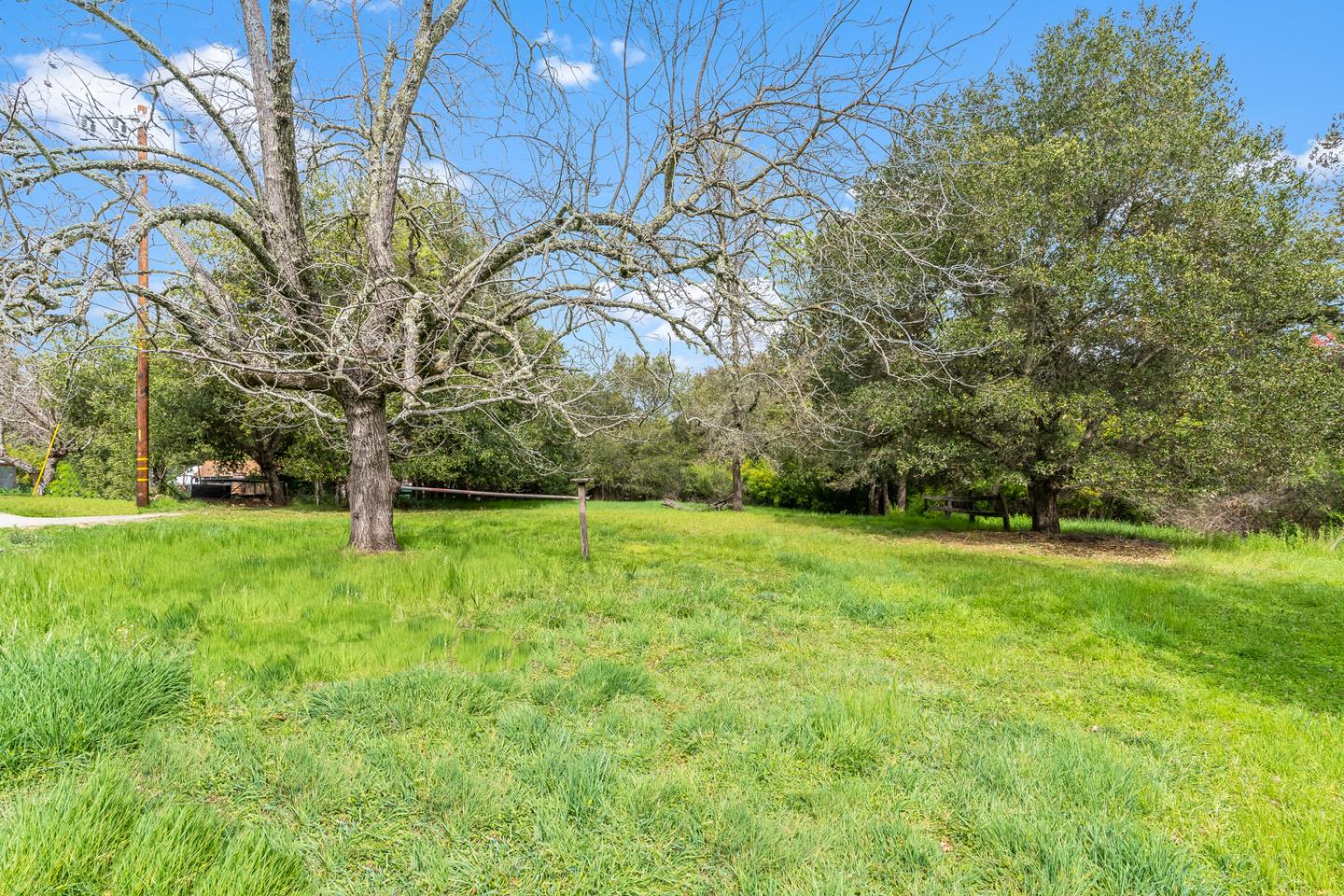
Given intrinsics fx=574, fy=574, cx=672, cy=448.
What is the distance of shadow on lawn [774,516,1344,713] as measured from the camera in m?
4.00

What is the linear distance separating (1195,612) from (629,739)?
19.5 feet

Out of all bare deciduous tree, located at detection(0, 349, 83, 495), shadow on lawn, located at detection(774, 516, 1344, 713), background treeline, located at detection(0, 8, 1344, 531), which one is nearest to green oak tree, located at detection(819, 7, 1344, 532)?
background treeline, located at detection(0, 8, 1344, 531)

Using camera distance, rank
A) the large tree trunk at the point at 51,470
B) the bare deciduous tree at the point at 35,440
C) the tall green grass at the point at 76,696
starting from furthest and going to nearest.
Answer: the large tree trunk at the point at 51,470 → the bare deciduous tree at the point at 35,440 → the tall green grass at the point at 76,696

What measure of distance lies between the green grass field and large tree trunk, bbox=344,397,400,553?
4.59 ft

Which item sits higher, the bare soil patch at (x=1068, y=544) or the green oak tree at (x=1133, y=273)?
the green oak tree at (x=1133, y=273)

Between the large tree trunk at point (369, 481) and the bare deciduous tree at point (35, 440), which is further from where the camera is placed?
the bare deciduous tree at point (35, 440)

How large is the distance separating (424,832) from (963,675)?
3.32 meters

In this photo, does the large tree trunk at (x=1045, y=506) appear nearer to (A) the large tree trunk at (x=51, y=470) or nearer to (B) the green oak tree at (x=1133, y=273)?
(B) the green oak tree at (x=1133, y=273)

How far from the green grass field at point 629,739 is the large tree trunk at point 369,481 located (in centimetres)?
140

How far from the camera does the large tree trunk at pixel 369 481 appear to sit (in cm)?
685

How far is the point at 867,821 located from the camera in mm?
2100

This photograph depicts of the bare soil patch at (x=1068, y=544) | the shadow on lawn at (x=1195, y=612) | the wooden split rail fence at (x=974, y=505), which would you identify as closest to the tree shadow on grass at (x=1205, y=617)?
the shadow on lawn at (x=1195, y=612)

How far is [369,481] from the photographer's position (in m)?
6.92

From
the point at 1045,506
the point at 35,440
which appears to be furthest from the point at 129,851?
the point at 35,440
